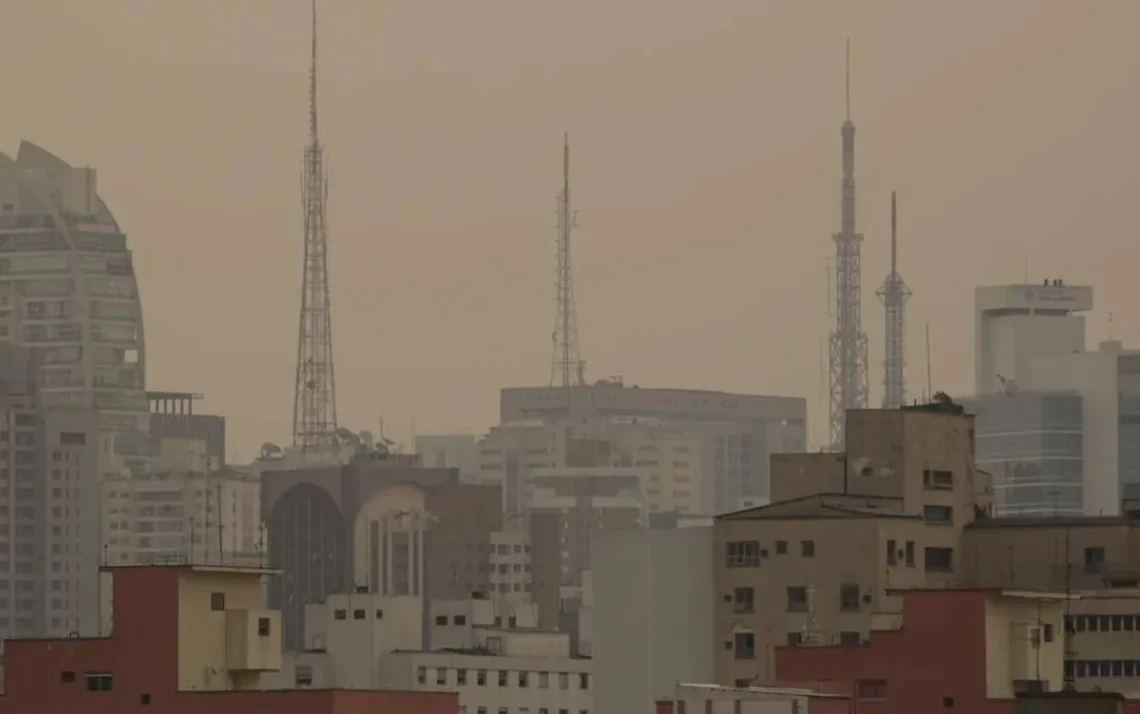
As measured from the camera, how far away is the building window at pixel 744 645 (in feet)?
356

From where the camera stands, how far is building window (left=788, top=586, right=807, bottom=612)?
107375 mm

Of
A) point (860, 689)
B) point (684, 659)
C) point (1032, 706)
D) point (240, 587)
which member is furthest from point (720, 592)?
point (1032, 706)

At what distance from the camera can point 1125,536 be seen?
10694 cm

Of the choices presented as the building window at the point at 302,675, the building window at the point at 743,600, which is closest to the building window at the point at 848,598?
the building window at the point at 743,600

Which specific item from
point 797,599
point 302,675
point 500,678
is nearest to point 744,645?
point 797,599

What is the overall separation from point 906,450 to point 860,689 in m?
31.0

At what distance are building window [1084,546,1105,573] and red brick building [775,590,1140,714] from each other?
25.9 m

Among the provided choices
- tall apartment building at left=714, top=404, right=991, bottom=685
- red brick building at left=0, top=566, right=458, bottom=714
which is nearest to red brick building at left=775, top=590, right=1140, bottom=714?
red brick building at left=0, top=566, right=458, bottom=714

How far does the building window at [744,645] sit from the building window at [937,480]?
552cm

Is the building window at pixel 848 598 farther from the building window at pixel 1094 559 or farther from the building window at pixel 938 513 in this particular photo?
the building window at pixel 1094 559

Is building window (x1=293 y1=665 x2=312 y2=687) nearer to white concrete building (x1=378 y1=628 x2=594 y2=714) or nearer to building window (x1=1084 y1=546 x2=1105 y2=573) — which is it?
white concrete building (x1=378 y1=628 x2=594 y2=714)

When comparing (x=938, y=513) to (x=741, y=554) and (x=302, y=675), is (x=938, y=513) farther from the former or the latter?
(x=302, y=675)

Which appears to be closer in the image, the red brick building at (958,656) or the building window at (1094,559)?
the red brick building at (958,656)

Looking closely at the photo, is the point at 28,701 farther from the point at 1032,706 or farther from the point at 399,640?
the point at 399,640
